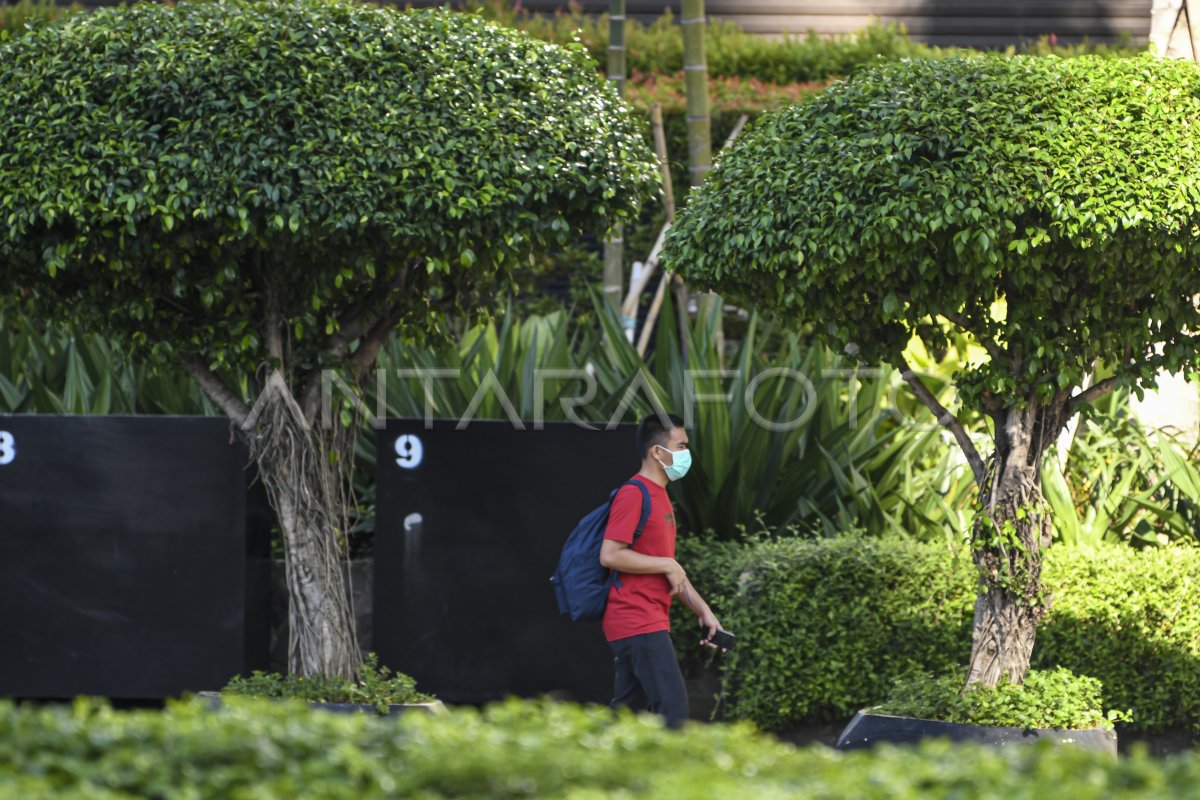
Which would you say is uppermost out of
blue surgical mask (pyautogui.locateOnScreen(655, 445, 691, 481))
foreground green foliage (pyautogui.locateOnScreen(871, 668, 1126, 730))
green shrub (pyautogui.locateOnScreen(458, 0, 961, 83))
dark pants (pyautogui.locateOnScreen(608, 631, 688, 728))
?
green shrub (pyautogui.locateOnScreen(458, 0, 961, 83))

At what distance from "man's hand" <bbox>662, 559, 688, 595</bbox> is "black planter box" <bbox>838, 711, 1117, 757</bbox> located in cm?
95

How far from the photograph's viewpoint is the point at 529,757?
2.91m

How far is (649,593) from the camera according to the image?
583 centimetres

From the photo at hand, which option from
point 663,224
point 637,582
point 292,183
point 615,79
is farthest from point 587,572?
point 663,224

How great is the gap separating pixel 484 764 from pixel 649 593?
2.98 m

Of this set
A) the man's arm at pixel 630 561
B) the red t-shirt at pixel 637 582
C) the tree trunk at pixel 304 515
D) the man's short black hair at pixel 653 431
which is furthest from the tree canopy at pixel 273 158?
the man's arm at pixel 630 561

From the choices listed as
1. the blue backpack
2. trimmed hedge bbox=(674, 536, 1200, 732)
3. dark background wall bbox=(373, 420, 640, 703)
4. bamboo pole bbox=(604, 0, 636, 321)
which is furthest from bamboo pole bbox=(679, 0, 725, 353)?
the blue backpack

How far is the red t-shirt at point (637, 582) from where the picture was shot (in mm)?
5777

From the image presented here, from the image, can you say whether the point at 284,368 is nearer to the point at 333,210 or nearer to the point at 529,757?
the point at 333,210

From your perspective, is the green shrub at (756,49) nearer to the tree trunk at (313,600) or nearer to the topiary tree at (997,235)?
the topiary tree at (997,235)

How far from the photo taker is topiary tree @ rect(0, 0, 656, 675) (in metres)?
5.68

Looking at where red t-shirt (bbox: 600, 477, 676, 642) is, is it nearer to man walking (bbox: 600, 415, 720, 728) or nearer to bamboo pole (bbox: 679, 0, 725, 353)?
man walking (bbox: 600, 415, 720, 728)

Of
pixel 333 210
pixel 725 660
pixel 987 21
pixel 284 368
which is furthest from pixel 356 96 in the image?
pixel 987 21

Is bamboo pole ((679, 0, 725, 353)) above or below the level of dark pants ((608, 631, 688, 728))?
above
